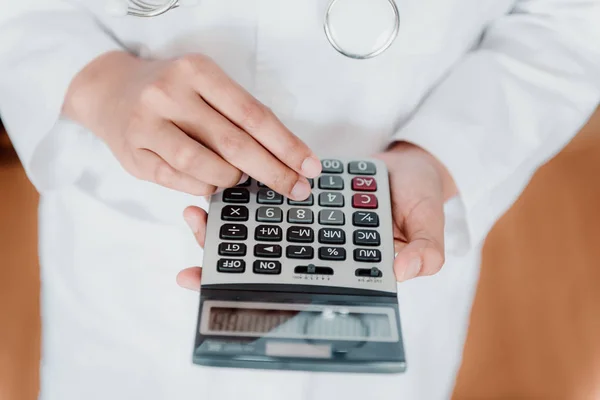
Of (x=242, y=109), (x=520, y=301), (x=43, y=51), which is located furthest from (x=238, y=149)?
(x=520, y=301)

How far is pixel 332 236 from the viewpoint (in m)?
0.32

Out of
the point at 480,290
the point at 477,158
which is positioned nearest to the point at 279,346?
the point at 477,158

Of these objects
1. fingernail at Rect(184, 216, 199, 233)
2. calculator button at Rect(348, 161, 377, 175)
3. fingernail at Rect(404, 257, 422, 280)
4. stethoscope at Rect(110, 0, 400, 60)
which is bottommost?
fingernail at Rect(404, 257, 422, 280)

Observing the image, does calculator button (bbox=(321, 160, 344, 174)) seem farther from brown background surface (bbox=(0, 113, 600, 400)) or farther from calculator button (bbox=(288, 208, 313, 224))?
brown background surface (bbox=(0, 113, 600, 400))

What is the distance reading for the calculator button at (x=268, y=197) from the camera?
1.11 ft

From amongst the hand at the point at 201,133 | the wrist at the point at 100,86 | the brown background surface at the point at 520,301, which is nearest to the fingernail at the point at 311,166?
the hand at the point at 201,133

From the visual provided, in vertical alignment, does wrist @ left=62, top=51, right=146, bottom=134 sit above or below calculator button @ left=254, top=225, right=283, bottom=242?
above

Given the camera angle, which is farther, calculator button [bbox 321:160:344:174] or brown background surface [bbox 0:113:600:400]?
brown background surface [bbox 0:113:600:400]

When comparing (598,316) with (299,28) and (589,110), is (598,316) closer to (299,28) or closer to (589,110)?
(589,110)

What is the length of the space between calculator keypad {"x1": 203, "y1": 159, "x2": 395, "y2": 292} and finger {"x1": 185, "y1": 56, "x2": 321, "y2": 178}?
0.17 feet

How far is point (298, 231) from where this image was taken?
326 millimetres

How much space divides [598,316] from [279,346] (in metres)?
0.65

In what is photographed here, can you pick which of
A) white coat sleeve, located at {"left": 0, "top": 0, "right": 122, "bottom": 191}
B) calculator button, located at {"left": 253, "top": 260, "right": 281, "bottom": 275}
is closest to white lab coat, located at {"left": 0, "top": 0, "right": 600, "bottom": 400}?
white coat sleeve, located at {"left": 0, "top": 0, "right": 122, "bottom": 191}

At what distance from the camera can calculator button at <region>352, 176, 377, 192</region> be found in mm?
346
